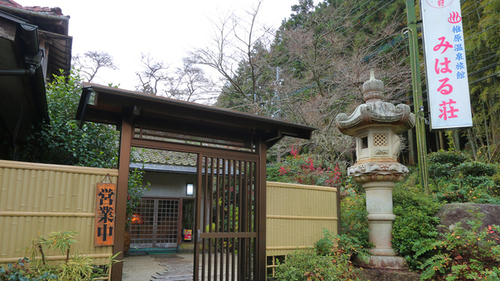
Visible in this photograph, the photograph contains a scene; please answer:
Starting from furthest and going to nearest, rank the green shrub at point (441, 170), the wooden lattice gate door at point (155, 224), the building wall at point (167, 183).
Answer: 1. the building wall at point (167, 183)
2. the wooden lattice gate door at point (155, 224)
3. the green shrub at point (441, 170)

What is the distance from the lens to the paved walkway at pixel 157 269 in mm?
7063

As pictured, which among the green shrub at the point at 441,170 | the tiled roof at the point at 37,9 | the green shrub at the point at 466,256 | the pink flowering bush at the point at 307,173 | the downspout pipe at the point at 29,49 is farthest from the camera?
the green shrub at the point at 441,170

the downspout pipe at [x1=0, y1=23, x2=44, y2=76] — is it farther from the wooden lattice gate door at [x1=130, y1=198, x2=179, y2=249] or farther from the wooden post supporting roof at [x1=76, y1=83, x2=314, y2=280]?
the wooden lattice gate door at [x1=130, y1=198, x2=179, y2=249]

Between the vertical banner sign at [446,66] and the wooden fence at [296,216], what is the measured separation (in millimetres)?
3061

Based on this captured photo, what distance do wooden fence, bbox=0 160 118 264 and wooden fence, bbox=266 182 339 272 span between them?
2.59 m

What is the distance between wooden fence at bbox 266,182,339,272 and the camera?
579 centimetres

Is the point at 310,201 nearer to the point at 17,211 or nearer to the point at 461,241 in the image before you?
the point at 461,241

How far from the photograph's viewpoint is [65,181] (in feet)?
14.1

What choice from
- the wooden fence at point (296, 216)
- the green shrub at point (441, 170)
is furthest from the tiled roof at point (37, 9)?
the green shrub at point (441, 170)

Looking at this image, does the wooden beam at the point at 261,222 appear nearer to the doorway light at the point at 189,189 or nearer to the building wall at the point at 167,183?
the building wall at the point at 167,183

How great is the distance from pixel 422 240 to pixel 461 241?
634mm

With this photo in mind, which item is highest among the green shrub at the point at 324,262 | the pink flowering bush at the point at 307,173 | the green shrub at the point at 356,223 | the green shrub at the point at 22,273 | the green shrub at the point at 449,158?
the green shrub at the point at 449,158

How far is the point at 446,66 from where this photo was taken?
7500 millimetres

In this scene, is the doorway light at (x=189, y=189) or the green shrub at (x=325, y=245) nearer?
the green shrub at (x=325, y=245)
